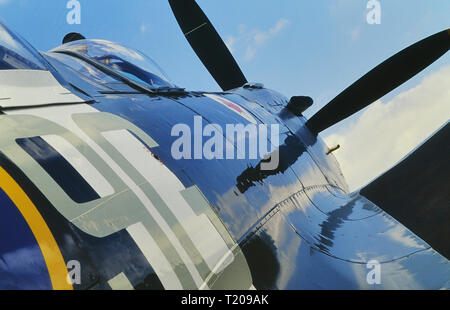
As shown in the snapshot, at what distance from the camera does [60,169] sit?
4.95ft

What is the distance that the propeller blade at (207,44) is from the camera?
8086 millimetres

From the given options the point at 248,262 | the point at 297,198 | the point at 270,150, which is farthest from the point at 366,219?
the point at 248,262

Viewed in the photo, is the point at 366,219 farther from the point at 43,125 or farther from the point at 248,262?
the point at 43,125

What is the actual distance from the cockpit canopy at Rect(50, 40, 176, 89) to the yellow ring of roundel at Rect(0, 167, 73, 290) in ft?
8.29

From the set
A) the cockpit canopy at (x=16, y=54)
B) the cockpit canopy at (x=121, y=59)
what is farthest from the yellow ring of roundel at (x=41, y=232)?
the cockpit canopy at (x=121, y=59)

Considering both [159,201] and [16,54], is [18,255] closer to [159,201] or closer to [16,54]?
[159,201]

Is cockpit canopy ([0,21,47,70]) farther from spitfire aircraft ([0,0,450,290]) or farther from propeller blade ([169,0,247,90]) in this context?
propeller blade ([169,0,247,90])

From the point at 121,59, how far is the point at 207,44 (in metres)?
4.49

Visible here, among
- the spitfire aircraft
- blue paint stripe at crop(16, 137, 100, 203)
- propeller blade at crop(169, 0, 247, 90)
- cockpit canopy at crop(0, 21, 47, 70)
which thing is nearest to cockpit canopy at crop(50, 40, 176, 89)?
the spitfire aircraft

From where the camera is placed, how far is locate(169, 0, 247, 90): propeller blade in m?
8.09

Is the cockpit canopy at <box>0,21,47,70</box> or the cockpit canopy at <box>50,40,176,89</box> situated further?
the cockpit canopy at <box>50,40,176,89</box>

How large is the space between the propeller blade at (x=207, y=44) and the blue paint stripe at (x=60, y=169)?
7.14 meters

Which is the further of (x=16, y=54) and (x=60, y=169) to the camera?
(x=16, y=54)

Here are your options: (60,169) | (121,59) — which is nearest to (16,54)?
(60,169)
